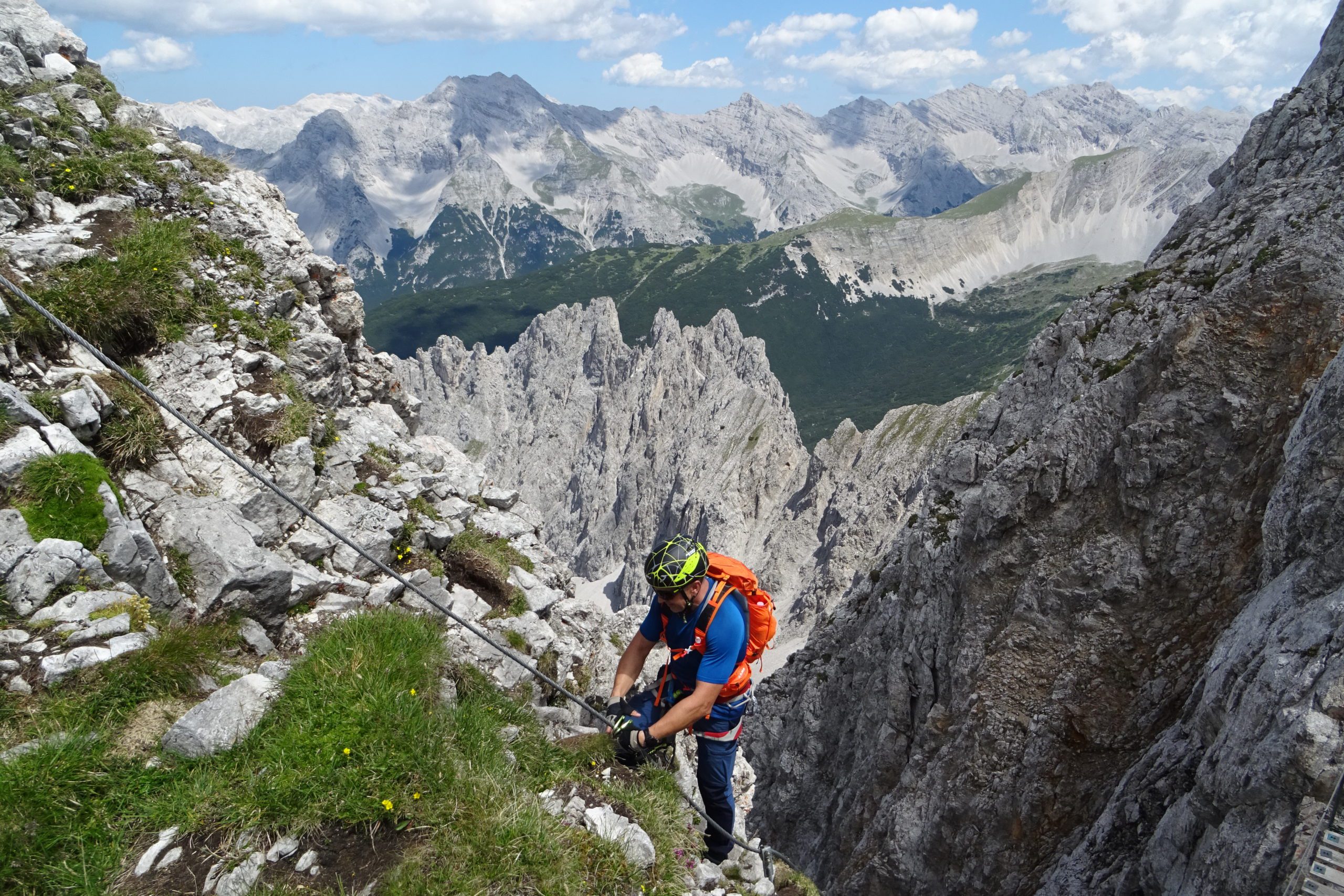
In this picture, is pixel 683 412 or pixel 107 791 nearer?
pixel 107 791

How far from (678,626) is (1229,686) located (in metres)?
7.77

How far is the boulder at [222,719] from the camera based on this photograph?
709 cm

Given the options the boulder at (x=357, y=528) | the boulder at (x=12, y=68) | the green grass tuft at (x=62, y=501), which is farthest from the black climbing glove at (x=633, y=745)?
the boulder at (x=12, y=68)

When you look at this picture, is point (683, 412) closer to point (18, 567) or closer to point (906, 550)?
point (906, 550)

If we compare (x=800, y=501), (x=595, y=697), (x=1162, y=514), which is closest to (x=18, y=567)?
(x=595, y=697)

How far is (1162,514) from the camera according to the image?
60.8ft

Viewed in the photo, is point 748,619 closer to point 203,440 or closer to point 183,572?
point 183,572

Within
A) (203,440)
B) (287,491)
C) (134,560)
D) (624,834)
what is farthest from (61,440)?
(624,834)

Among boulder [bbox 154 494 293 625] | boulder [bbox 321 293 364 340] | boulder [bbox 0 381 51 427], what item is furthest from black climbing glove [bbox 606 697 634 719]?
boulder [bbox 321 293 364 340]

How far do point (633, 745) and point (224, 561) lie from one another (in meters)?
6.06

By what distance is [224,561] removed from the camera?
9.79 metres

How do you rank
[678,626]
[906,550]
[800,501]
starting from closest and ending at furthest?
[678,626]
[906,550]
[800,501]

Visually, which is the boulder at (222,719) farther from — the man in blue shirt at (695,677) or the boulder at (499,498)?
the boulder at (499,498)

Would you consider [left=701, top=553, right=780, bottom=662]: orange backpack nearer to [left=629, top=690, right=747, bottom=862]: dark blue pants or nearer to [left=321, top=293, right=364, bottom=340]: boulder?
[left=629, top=690, right=747, bottom=862]: dark blue pants
